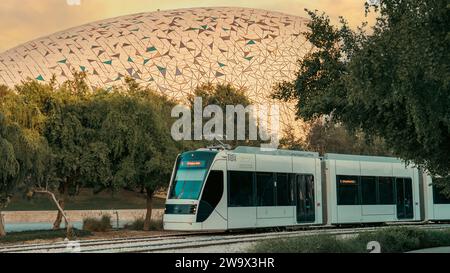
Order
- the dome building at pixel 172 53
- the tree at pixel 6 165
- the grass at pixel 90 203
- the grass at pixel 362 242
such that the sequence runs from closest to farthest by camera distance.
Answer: the grass at pixel 362 242 → the tree at pixel 6 165 → the grass at pixel 90 203 → the dome building at pixel 172 53

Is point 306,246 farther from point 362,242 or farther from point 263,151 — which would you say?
point 263,151

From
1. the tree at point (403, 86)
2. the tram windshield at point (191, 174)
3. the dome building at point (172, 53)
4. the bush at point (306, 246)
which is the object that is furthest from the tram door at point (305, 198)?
the dome building at point (172, 53)

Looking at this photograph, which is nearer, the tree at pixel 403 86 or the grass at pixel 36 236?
the tree at pixel 403 86

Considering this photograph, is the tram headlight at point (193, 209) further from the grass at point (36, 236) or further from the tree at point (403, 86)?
the tree at point (403, 86)

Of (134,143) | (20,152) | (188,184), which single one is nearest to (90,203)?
(134,143)

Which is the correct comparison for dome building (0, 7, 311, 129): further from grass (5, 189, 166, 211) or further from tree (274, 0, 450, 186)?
tree (274, 0, 450, 186)

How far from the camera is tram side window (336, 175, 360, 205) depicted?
33.2 metres

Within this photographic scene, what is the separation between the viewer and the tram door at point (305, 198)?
3100 centimetres

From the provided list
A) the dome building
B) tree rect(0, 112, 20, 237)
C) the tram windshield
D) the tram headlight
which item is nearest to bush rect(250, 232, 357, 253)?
the tram headlight

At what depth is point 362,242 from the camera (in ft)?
62.4

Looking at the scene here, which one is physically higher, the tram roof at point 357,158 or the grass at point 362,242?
the tram roof at point 357,158

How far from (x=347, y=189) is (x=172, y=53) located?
6641 centimetres

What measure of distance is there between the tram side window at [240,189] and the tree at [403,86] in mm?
7409
